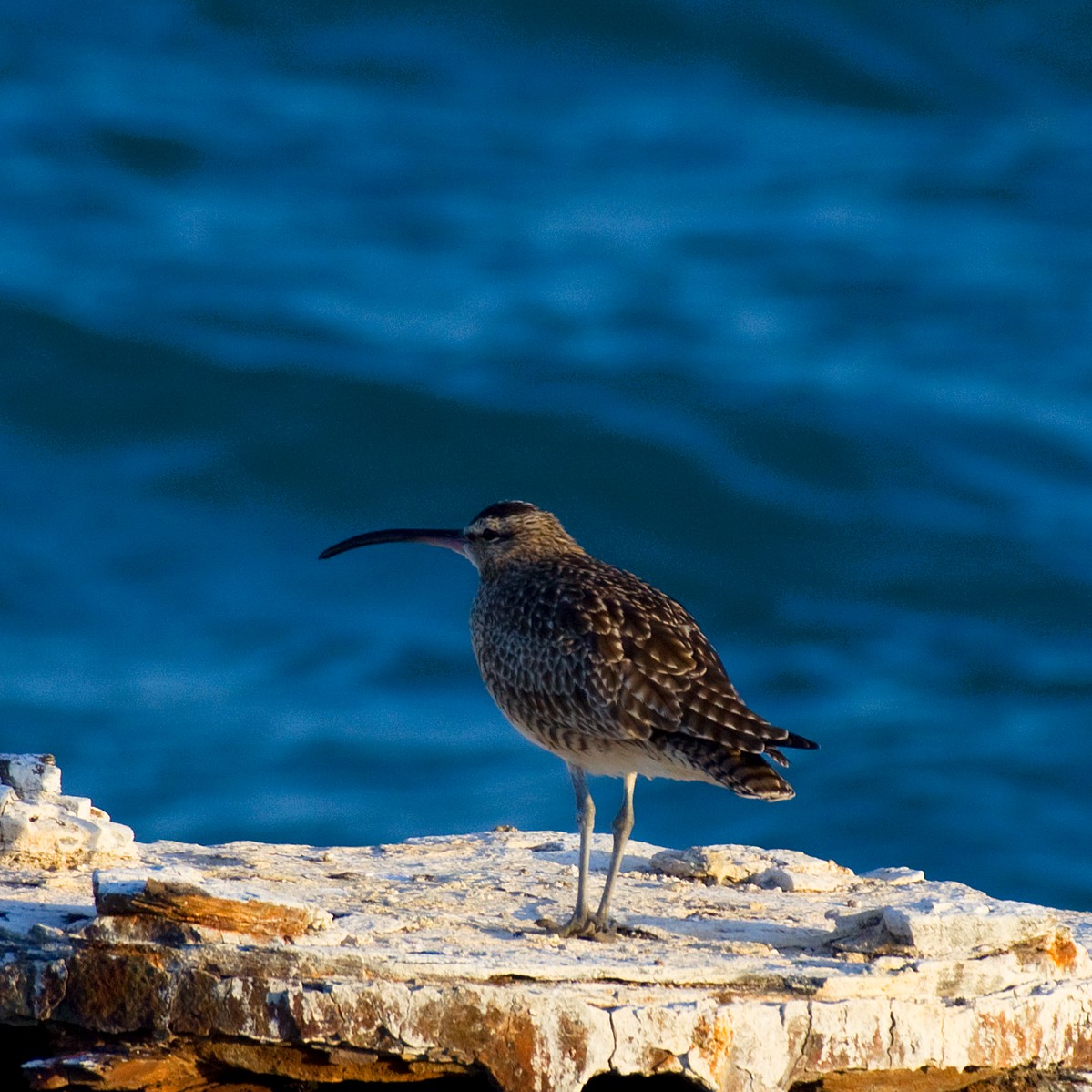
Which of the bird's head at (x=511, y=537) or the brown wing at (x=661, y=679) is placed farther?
the bird's head at (x=511, y=537)

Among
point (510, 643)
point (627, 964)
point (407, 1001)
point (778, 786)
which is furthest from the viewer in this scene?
point (510, 643)

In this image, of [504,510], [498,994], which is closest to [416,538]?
[504,510]

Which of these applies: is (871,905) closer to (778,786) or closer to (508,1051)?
(778,786)

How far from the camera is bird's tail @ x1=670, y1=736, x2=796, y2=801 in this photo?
24.4 feet

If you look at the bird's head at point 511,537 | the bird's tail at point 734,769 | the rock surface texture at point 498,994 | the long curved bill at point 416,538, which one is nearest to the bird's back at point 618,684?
the bird's tail at point 734,769

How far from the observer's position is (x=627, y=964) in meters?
6.34

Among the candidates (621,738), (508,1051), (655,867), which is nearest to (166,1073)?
(508,1051)

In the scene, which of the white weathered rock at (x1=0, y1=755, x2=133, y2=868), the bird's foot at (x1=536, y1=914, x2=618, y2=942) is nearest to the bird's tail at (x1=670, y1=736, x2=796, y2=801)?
the bird's foot at (x1=536, y1=914, x2=618, y2=942)

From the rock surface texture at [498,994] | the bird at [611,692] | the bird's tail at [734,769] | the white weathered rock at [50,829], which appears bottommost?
the rock surface texture at [498,994]

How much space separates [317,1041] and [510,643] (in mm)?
2736

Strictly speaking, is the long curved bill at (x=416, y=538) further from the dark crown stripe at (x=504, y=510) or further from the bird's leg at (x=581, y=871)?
the bird's leg at (x=581, y=871)

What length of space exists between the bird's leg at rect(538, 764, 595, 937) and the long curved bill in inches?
71.1

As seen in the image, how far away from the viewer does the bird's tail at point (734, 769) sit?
743 cm

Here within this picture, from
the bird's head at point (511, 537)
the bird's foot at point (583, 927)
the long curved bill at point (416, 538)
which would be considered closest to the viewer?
the bird's foot at point (583, 927)
